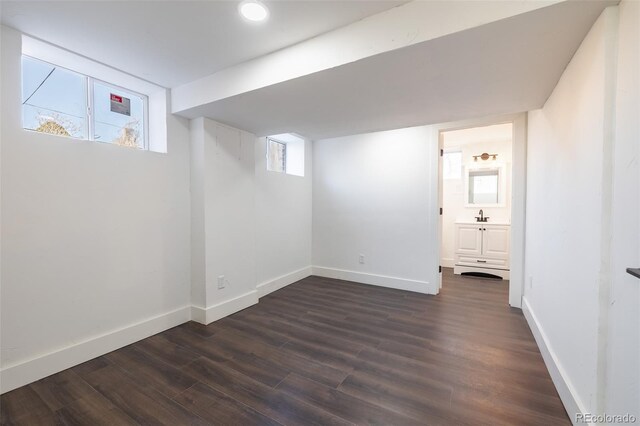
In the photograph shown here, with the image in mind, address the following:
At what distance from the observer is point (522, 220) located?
2906 mm

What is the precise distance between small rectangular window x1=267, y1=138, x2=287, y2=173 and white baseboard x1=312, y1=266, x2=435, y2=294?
A: 5.96 feet

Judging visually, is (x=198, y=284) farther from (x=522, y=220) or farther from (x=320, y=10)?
(x=522, y=220)

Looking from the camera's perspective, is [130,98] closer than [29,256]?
No

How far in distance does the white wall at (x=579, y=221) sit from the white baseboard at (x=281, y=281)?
287 cm

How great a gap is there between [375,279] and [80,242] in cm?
336

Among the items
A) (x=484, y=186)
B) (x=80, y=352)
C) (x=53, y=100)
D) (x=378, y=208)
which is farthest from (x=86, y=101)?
(x=484, y=186)

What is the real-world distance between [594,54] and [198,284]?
131 inches

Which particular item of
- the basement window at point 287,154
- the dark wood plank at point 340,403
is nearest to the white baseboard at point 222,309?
the dark wood plank at point 340,403

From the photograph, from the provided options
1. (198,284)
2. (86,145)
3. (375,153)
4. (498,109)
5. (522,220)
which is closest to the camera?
(86,145)

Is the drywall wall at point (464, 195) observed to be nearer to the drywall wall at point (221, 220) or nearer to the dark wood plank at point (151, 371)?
the drywall wall at point (221, 220)

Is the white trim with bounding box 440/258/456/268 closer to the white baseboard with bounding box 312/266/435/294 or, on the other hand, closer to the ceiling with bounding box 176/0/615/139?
the white baseboard with bounding box 312/266/435/294

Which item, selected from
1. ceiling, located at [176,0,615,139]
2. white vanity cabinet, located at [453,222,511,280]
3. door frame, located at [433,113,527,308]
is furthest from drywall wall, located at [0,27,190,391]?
white vanity cabinet, located at [453,222,511,280]

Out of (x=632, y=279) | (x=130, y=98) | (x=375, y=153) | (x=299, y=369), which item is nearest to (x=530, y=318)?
(x=632, y=279)

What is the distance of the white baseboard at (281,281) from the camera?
11.1 feet
